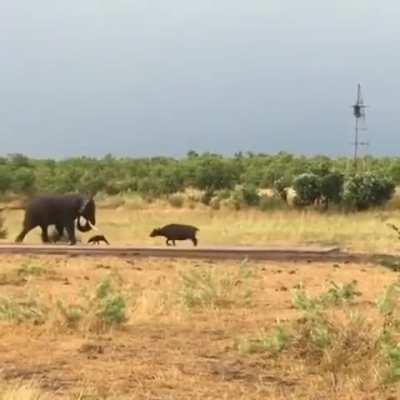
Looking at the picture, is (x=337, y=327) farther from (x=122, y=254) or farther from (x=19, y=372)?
(x=122, y=254)

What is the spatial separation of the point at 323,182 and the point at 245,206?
13.4ft

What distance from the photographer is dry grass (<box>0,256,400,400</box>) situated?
27.9 feet

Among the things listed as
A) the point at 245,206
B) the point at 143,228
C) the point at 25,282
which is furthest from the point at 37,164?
the point at 25,282

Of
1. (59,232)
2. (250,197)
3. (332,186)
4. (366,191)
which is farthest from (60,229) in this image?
(250,197)

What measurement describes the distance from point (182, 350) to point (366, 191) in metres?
36.6

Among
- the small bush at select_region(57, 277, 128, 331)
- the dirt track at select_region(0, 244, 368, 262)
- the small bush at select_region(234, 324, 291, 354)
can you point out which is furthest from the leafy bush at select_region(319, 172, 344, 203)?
the small bush at select_region(234, 324, 291, 354)

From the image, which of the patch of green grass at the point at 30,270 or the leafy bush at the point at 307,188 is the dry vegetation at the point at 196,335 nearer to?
the patch of green grass at the point at 30,270

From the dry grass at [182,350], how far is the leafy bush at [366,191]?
1146 inches

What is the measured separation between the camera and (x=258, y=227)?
36844 mm

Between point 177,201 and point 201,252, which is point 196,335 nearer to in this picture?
point 201,252

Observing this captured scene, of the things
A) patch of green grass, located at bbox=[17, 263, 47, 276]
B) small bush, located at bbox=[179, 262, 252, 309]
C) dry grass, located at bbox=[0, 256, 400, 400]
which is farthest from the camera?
patch of green grass, located at bbox=[17, 263, 47, 276]

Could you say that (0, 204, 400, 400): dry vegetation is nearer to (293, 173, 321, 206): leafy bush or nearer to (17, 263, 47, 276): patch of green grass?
(17, 263, 47, 276): patch of green grass

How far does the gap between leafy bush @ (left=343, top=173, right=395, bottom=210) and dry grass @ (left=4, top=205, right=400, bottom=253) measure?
5.25 ft

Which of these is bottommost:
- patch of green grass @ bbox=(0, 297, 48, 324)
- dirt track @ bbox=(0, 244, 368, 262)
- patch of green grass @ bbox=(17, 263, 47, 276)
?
dirt track @ bbox=(0, 244, 368, 262)
